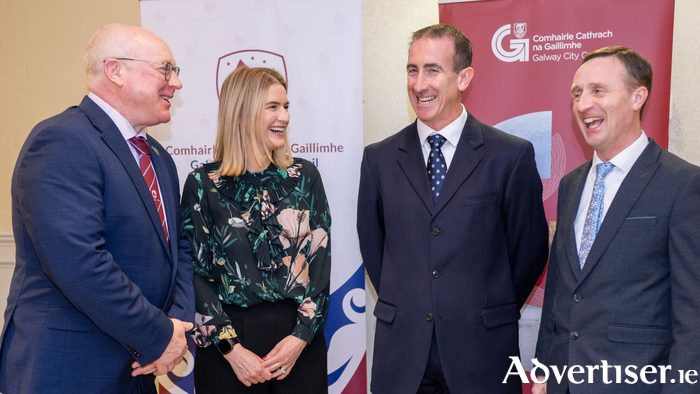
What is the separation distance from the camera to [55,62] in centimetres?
373

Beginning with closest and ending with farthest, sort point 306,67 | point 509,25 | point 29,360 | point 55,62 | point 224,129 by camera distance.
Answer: point 29,360
point 224,129
point 509,25
point 306,67
point 55,62

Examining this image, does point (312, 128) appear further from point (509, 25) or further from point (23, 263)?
point (23, 263)

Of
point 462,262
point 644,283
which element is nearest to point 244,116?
point 462,262

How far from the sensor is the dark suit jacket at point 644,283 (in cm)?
157

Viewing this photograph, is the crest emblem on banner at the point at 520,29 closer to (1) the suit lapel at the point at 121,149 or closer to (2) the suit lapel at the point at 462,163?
(2) the suit lapel at the point at 462,163

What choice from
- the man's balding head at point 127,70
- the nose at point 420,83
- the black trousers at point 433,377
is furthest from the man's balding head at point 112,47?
the black trousers at point 433,377

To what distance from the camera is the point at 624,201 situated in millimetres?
1723

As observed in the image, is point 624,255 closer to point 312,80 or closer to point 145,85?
point 145,85

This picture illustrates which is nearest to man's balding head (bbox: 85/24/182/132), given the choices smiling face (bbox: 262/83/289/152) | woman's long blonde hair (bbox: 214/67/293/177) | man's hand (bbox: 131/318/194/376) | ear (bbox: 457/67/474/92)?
woman's long blonde hair (bbox: 214/67/293/177)

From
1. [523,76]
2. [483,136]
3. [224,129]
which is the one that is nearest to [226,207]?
[224,129]

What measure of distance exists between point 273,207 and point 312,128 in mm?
938

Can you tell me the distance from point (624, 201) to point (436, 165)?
0.75 m

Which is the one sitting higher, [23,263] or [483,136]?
[483,136]

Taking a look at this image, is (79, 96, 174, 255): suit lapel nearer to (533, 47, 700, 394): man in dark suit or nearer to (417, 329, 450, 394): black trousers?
(417, 329, 450, 394): black trousers
